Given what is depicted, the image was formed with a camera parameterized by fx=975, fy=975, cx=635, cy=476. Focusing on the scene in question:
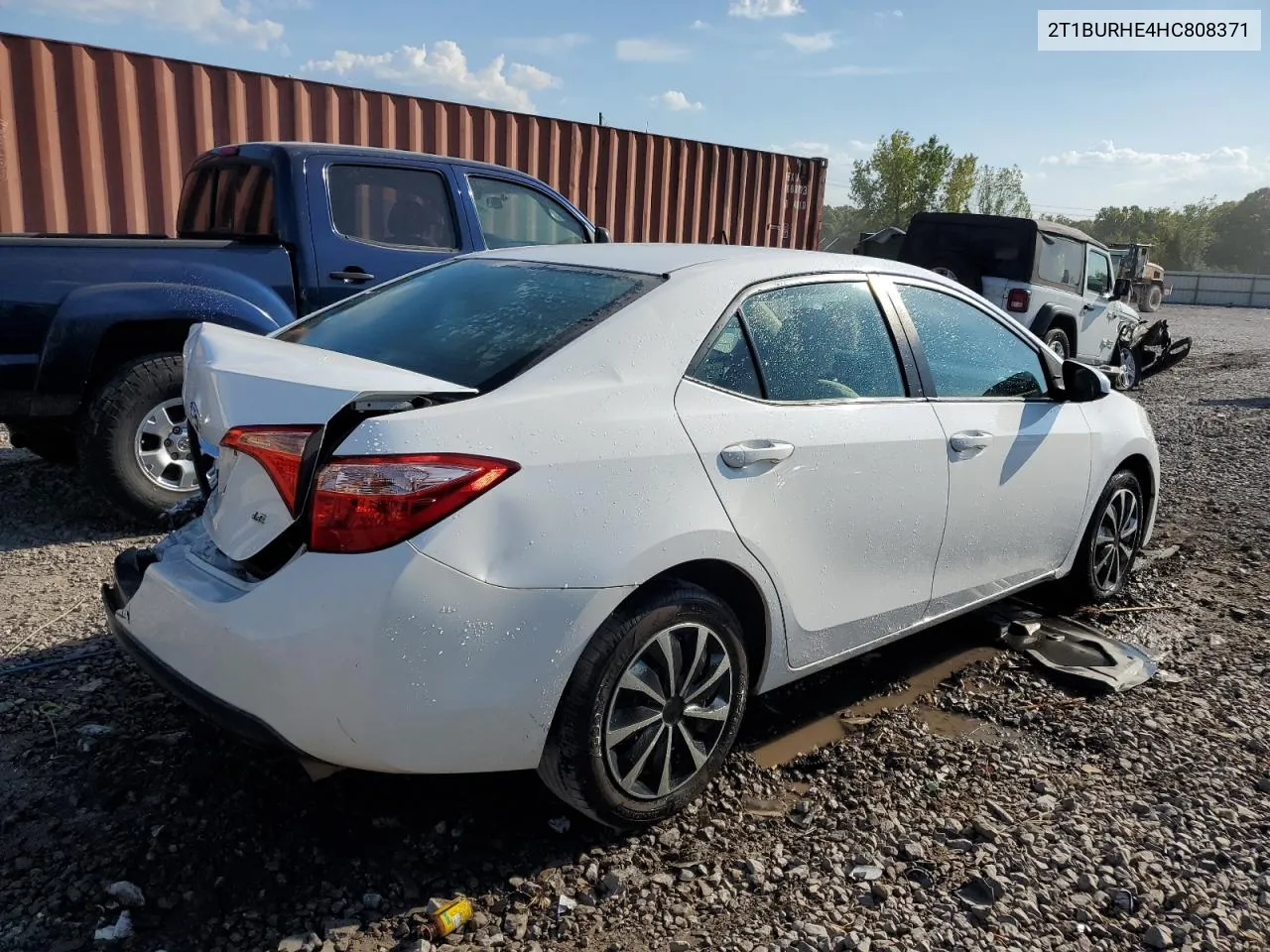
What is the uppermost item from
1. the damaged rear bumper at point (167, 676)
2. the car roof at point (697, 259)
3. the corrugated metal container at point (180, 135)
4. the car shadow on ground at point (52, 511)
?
the corrugated metal container at point (180, 135)

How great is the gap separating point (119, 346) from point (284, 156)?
135 centimetres

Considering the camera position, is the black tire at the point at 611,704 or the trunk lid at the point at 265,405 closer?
the trunk lid at the point at 265,405

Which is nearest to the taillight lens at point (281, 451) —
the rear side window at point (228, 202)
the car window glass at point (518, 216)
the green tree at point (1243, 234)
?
A: the rear side window at point (228, 202)

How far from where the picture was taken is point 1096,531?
4285 mm

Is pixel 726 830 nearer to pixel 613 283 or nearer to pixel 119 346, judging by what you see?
pixel 613 283

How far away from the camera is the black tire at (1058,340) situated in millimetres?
10758

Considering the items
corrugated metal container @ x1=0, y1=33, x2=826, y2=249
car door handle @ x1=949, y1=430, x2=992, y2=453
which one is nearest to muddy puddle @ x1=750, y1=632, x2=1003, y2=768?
car door handle @ x1=949, y1=430, x2=992, y2=453

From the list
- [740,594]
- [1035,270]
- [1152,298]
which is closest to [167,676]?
[740,594]

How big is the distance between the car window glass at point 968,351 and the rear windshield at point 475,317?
1169 mm

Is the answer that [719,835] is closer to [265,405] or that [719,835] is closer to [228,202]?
[265,405]

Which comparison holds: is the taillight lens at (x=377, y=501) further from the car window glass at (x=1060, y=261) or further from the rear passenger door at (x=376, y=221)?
the car window glass at (x=1060, y=261)

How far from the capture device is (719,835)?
2693 mm

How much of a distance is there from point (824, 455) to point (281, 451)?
1489mm

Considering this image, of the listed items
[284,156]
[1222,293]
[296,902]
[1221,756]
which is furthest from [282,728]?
[1222,293]
